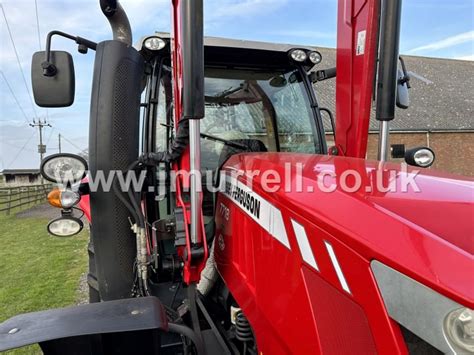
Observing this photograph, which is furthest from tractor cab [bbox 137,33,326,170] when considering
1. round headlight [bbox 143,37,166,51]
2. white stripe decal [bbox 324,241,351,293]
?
white stripe decal [bbox 324,241,351,293]

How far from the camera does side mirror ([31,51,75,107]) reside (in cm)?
192

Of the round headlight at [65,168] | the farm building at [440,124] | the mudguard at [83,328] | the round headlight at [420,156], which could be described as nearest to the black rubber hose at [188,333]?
the mudguard at [83,328]

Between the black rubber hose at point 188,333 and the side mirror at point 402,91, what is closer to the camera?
the black rubber hose at point 188,333

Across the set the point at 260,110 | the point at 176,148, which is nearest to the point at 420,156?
the point at 260,110

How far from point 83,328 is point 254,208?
758 mm

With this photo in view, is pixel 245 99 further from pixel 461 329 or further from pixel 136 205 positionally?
pixel 461 329

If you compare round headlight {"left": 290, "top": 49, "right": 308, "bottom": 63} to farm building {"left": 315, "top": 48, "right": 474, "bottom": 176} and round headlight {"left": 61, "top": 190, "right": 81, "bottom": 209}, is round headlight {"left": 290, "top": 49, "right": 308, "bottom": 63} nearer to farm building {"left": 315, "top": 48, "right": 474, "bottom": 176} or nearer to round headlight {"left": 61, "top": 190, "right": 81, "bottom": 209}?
round headlight {"left": 61, "top": 190, "right": 81, "bottom": 209}

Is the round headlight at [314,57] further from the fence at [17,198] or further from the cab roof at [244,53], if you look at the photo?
the fence at [17,198]

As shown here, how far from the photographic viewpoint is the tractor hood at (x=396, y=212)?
0.84 metres

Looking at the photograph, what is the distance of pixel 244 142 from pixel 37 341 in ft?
5.05

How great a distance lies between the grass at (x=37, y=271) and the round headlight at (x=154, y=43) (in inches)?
109

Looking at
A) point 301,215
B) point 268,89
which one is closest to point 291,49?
point 268,89

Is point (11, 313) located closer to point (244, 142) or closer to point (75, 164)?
point (75, 164)

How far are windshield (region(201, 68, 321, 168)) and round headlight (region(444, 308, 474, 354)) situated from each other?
6.20 ft
